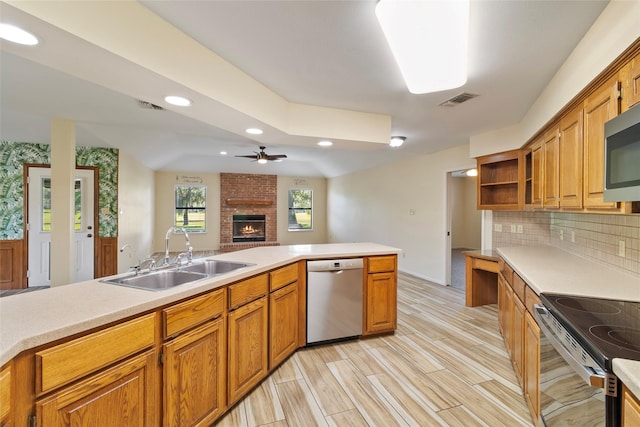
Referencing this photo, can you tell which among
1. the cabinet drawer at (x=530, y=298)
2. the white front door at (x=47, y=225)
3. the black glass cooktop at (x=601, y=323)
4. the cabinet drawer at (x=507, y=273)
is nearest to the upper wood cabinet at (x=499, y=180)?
the cabinet drawer at (x=507, y=273)

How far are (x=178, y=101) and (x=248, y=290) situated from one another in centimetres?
146

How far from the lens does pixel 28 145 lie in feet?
15.5

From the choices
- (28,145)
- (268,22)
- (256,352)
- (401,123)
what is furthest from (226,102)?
(28,145)

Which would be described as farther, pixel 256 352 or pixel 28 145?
pixel 28 145

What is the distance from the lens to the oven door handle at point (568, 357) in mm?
965

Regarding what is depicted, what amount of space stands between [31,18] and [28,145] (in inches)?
202

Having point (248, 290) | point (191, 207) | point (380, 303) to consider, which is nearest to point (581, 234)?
point (380, 303)

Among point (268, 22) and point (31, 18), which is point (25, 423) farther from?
point (268, 22)

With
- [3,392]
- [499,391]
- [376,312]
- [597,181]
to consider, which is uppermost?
[597,181]

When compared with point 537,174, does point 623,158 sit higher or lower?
lower

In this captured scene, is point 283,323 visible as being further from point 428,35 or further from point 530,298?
point 428,35

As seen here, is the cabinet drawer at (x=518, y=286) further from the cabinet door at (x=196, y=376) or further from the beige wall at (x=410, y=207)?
the beige wall at (x=410, y=207)

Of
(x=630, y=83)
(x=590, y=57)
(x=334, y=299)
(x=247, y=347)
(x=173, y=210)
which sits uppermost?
(x=590, y=57)

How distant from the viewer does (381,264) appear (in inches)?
117
